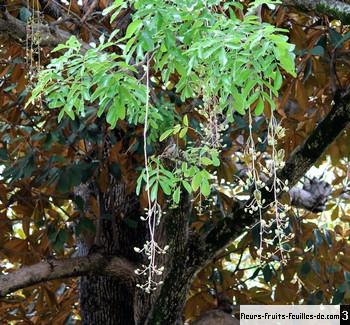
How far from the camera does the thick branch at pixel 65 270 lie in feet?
8.98

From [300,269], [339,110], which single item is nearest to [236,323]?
[300,269]

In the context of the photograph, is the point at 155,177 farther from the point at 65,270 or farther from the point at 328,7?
the point at 65,270

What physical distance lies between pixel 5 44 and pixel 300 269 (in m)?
1.49

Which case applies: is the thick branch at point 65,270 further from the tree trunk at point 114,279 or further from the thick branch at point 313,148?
the thick branch at point 313,148

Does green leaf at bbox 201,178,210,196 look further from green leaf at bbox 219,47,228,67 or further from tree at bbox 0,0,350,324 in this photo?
green leaf at bbox 219,47,228,67

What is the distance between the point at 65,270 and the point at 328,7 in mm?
1386

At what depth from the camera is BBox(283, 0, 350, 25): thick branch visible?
6.77 ft

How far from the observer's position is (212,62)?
156 centimetres

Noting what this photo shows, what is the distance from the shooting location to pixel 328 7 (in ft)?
6.91

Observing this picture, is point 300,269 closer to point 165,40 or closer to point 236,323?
point 236,323

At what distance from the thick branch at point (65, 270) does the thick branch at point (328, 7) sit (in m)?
1.28

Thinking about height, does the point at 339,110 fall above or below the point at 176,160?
above

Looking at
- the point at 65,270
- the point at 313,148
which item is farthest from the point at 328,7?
the point at 65,270

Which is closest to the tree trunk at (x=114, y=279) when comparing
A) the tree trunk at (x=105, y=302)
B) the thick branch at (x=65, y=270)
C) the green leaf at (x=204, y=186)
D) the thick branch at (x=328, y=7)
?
the tree trunk at (x=105, y=302)
